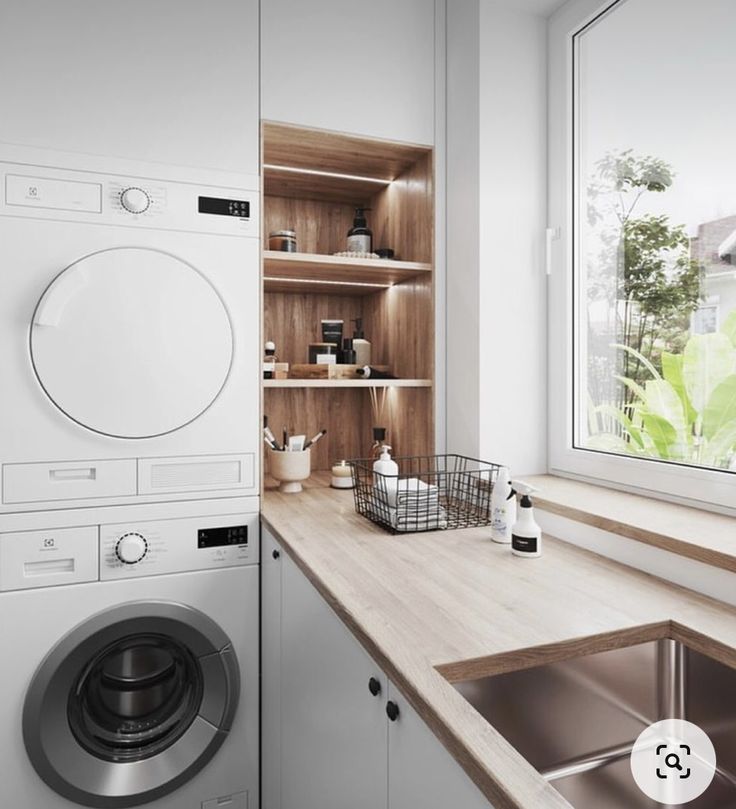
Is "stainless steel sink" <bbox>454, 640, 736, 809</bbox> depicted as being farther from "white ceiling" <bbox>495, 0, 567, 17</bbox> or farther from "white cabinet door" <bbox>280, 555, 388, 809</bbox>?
"white ceiling" <bbox>495, 0, 567, 17</bbox>

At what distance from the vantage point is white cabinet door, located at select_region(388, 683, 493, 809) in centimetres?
72

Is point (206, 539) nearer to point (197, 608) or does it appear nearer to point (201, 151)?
point (197, 608)

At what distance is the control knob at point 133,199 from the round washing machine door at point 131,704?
1101 mm

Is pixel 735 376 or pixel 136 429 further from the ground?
pixel 735 376

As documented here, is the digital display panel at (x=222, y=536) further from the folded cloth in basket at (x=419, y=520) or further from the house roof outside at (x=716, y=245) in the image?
the house roof outside at (x=716, y=245)

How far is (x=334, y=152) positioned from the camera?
6.73 feet

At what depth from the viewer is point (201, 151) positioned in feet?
5.76

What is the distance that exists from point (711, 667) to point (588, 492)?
65 centimetres

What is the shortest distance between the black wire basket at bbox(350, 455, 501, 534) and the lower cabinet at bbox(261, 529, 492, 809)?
29cm

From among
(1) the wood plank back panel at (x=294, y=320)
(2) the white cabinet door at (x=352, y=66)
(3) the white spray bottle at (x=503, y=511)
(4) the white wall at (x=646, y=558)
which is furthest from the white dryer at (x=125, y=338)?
(4) the white wall at (x=646, y=558)

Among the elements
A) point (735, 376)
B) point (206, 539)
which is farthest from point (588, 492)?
point (206, 539)

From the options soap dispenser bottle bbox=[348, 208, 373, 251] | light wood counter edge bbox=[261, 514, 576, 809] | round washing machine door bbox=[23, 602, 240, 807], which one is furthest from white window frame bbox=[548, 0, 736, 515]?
round washing machine door bbox=[23, 602, 240, 807]

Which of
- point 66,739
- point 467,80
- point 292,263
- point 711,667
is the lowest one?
point 66,739

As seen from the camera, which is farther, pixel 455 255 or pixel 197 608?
pixel 455 255
